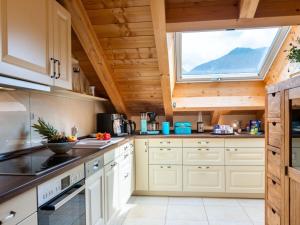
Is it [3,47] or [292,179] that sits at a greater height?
[3,47]

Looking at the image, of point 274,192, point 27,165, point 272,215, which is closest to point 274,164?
point 274,192

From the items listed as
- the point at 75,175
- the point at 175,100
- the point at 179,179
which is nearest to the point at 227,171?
the point at 179,179

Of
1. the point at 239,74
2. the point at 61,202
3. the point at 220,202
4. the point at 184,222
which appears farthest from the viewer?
the point at 239,74

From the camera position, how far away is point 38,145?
2.35 metres

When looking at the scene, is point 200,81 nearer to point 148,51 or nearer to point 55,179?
point 148,51

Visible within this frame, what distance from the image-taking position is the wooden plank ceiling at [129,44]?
2.45 m

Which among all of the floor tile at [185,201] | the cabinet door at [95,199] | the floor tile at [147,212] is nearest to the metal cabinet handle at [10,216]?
the cabinet door at [95,199]

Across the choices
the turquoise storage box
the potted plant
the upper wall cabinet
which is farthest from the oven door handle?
the turquoise storage box

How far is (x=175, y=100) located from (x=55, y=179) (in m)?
2.70

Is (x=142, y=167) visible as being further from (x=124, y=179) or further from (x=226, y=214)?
(x=226, y=214)

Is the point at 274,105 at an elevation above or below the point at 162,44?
below

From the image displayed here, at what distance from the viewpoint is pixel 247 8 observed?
2225 mm

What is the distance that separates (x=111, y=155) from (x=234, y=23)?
178 cm

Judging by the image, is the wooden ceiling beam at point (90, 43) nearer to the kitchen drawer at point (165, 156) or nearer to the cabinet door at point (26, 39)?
the cabinet door at point (26, 39)
